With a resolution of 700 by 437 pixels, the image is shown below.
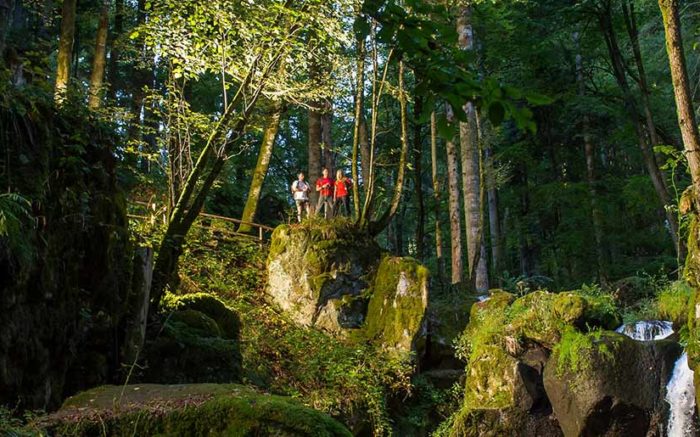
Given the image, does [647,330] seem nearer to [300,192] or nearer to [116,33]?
[300,192]

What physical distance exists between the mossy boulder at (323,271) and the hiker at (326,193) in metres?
1.44

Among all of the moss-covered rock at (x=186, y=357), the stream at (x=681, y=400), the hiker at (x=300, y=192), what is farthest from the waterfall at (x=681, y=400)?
the hiker at (x=300, y=192)

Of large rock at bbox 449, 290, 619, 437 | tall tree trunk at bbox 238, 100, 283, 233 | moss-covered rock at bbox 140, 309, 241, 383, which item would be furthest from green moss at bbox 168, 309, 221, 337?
tall tree trunk at bbox 238, 100, 283, 233

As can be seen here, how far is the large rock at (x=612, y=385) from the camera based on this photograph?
8609 mm

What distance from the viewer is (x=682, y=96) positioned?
332 inches

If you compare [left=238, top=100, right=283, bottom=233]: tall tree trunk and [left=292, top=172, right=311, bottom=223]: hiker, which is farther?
[left=238, top=100, right=283, bottom=233]: tall tree trunk

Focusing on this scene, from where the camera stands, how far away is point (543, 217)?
23656mm

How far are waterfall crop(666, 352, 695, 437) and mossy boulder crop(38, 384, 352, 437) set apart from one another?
7.03 m

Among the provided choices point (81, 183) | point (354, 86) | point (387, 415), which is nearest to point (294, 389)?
point (387, 415)

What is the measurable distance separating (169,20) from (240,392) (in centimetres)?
630

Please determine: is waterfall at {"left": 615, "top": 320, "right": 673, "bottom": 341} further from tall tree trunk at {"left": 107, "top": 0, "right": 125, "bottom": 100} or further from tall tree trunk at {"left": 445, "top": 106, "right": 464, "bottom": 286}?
tall tree trunk at {"left": 107, "top": 0, "right": 125, "bottom": 100}

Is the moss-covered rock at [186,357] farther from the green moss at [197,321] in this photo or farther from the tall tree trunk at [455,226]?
the tall tree trunk at [455,226]

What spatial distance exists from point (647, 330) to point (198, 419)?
896 centimetres

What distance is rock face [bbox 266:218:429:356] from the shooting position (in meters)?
12.0
